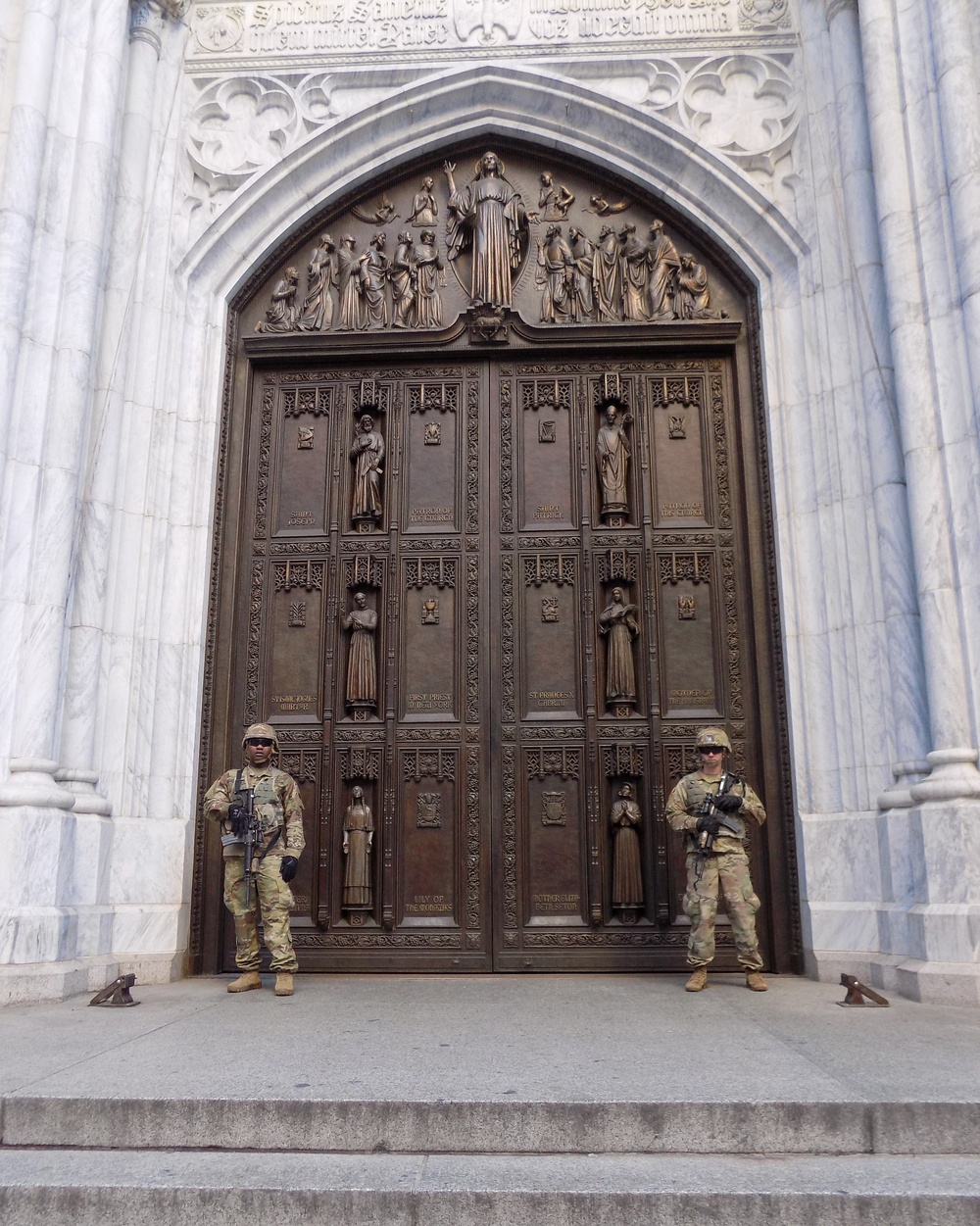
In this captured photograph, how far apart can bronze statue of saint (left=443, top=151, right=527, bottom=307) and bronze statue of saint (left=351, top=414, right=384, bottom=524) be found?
5.28ft

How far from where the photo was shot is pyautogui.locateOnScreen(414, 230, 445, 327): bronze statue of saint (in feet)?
31.3

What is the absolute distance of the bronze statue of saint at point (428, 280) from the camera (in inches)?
376

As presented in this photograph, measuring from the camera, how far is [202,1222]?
365 cm

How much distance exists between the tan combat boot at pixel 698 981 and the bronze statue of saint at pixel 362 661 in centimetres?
337

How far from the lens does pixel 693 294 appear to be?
952 centimetres

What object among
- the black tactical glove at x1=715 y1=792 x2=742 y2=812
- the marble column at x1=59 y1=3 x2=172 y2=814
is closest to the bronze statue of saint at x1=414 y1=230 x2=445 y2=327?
the marble column at x1=59 y1=3 x2=172 y2=814

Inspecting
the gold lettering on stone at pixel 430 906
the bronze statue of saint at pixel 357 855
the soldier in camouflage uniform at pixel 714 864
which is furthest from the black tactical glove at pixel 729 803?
the bronze statue of saint at pixel 357 855

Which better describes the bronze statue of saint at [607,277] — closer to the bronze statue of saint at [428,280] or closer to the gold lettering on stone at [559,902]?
the bronze statue of saint at [428,280]

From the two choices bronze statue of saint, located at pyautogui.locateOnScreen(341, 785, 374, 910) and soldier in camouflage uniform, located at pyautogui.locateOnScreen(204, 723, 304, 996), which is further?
bronze statue of saint, located at pyautogui.locateOnScreen(341, 785, 374, 910)

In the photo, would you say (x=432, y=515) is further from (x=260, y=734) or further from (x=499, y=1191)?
(x=499, y=1191)

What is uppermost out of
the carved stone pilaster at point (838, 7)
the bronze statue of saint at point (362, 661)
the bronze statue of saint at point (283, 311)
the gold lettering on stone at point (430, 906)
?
the carved stone pilaster at point (838, 7)

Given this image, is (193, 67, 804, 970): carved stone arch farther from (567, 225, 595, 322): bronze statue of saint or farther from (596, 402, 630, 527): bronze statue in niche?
(567, 225, 595, 322): bronze statue of saint

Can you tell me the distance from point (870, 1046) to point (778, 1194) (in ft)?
6.04

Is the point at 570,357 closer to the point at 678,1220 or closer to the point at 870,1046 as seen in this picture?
the point at 870,1046
